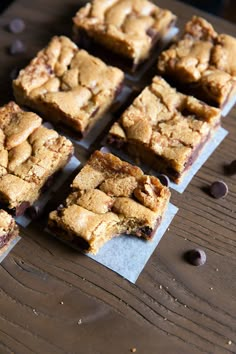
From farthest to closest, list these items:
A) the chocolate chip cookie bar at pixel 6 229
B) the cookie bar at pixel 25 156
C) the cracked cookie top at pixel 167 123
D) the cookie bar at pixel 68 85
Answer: the cookie bar at pixel 68 85, the cracked cookie top at pixel 167 123, the cookie bar at pixel 25 156, the chocolate chip cookie bar at pixel 6 229

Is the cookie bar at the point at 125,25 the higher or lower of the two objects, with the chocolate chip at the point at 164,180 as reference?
higher

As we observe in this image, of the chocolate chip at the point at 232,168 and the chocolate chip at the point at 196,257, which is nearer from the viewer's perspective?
the chocolate chip at the point at 196,257

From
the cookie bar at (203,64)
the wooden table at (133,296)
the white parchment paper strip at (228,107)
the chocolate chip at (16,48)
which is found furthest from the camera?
the chocolate chip at (16,48)

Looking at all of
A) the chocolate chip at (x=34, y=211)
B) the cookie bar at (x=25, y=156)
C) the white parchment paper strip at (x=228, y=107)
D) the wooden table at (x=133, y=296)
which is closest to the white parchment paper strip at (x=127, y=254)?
the wooden table at (x=133, y=296)

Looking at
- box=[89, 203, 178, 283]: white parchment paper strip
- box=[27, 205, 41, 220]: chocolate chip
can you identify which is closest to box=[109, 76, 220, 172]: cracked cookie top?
box=[89, 203, 178, 283]: white parchment paper strip

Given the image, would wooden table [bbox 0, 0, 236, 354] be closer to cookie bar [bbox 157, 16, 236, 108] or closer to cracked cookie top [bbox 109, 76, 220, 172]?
cracked cookie top [bbox 109, 76, 220, 172]

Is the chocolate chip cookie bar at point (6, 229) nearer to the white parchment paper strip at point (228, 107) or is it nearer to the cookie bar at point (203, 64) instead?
the cookie bar at point (203, 64)

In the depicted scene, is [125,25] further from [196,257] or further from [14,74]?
[196,257]

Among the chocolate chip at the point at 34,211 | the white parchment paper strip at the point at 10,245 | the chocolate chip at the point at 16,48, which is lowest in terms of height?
the white parchment paper strip at the point at 10,245
